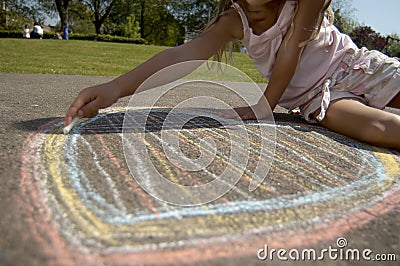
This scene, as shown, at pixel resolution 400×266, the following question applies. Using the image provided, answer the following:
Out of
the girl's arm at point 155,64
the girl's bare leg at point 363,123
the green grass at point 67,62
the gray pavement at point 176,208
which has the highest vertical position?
the girl's arm at point 155,64

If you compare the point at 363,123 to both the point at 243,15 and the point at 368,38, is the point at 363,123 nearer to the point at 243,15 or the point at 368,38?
the point at 243,15

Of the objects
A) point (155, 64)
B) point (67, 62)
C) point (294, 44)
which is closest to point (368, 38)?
point (67, 62)

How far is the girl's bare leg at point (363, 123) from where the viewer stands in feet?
4.94

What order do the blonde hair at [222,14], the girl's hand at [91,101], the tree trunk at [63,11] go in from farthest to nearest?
the tree trunk at [63,11] → the blonde hair at [222,14] → the girl's hand at [91,101]

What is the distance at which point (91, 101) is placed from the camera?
4.73ft

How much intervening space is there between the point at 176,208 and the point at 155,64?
0.94 metres

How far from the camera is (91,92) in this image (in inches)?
56.6

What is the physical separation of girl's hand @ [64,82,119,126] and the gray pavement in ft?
0.26

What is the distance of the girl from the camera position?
1.68m

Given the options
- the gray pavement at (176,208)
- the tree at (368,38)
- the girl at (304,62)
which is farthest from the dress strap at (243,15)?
the tree at (368,38)

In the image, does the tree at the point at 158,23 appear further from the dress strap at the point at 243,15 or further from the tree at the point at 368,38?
the dress strap at the point at 243,15

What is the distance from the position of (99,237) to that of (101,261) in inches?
3.0

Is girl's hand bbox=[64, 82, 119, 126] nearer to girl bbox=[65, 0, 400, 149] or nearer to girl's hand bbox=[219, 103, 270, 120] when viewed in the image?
girl bbox=[65, 0, 400, 149]

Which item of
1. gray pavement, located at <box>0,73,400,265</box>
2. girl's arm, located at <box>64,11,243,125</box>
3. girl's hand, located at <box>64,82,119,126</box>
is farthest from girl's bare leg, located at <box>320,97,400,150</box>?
girl's hand, located at <box>64,82,119,126</box>
